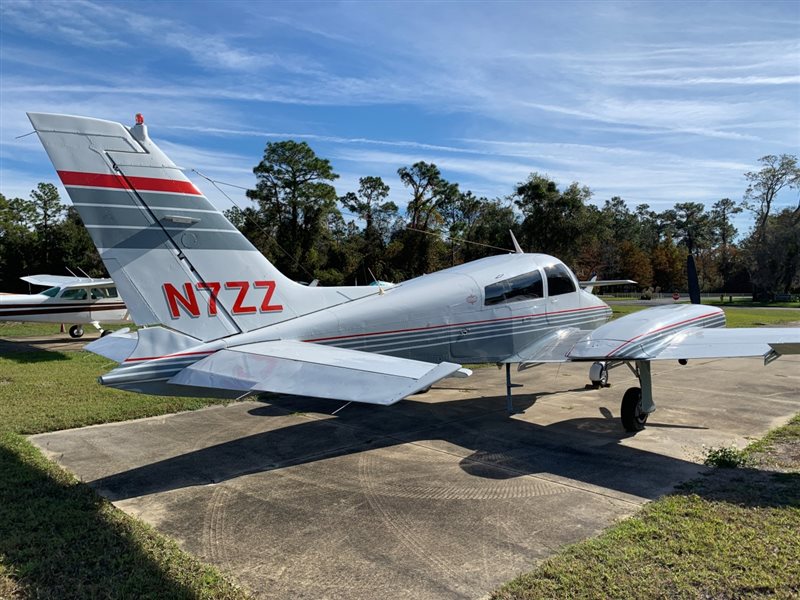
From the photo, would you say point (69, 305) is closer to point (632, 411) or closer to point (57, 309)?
point (57, 309)

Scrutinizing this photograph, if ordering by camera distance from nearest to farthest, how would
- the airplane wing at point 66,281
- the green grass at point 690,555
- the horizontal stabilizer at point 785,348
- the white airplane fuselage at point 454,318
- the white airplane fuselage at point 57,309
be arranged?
the green grass at point 690,555 < the horizontal stabilizer at point 785,348 < the white airplane fuselage at point 454,318 < the white airplane fuselage at point 57,309 < the airplane wing at point 66,281

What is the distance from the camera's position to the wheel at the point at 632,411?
310 inches

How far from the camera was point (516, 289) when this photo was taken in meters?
9.26

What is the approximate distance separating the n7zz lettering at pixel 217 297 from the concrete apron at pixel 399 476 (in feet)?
6.62

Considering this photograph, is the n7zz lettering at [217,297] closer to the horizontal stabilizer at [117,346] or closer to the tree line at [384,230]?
the horizontal stabilizer at [117,346]

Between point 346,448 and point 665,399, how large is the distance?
6.68 m

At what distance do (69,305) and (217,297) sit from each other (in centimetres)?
1725

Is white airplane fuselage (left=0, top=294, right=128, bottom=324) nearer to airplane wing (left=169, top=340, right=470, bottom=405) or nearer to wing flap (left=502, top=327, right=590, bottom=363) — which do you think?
airplane wing (left=169, top=340, right=470, bottom=405)

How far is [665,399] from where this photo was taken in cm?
1027

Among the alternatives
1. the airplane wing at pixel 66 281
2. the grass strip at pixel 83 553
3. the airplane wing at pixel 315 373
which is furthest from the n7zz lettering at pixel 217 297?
the airplane wing at pixel 66 281

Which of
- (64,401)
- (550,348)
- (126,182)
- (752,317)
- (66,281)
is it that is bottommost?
(752,317)

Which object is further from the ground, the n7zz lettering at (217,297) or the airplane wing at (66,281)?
the airplane wing at (66,281)

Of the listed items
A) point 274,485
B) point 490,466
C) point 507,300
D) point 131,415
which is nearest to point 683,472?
point 490,466

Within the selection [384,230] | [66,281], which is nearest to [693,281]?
[66,281]
